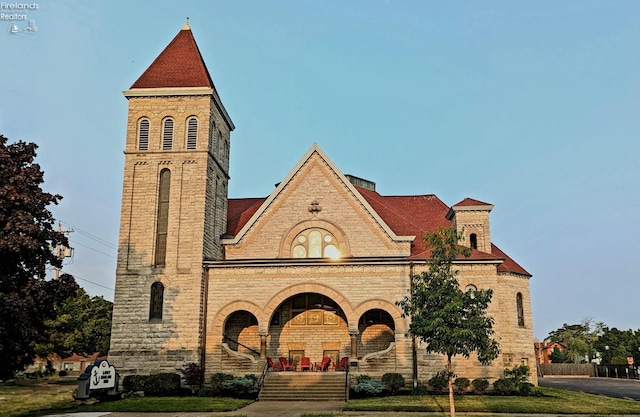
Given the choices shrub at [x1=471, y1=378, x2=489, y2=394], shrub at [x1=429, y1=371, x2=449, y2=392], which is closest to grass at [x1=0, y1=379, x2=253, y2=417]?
shrub at [x1=429, y1=371, x2=449, y2=392]

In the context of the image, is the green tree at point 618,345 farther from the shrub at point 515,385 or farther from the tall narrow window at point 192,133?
the tall narrow window at point 192,133

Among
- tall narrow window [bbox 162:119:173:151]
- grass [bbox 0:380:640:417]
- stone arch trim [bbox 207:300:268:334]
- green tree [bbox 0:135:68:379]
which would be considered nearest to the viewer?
green tree [bbox 0:135:68:379]

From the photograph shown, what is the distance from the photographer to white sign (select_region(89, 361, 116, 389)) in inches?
982

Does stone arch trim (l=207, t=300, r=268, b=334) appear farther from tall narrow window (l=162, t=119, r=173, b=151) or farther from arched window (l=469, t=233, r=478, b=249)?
arched window (l=469, t=233, r=478, b=249)

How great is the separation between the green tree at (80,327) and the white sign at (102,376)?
20460mm

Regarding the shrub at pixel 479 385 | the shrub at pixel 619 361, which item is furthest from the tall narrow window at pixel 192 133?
the shrub at pixel 619 361

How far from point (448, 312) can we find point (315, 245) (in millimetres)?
13755

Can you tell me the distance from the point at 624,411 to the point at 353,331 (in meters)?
12.1

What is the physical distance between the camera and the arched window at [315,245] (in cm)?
3125

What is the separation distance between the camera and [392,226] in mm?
33406

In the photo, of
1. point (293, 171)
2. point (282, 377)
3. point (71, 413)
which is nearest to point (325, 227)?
point (293, 171)

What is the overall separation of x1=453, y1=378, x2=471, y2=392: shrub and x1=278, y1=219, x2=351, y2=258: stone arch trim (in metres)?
8.32

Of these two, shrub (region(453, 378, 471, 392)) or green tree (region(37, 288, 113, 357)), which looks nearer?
shrub (region(453, 378, 471, 392))

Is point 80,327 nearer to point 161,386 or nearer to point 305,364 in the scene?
point 161,386
